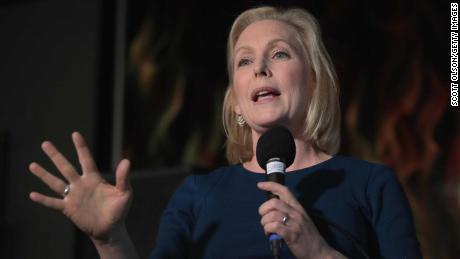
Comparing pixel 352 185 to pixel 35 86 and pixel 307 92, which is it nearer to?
pixel 307 92

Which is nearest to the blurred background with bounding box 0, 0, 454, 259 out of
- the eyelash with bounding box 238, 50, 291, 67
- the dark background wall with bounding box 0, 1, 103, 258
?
the dark background wall with bounding box 0, 1, 103, 258

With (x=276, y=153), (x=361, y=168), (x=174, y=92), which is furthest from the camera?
(x=174, y=92)

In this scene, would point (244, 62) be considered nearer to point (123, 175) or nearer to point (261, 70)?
point (261, 70)

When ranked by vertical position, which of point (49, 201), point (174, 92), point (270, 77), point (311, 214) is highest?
point (270, 77)

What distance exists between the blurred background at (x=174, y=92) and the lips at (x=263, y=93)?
147 centimetres

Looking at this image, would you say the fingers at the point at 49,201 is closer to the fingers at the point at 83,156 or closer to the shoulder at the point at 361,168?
the fingers at the point at 83,156

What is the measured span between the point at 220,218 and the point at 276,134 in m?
0.26

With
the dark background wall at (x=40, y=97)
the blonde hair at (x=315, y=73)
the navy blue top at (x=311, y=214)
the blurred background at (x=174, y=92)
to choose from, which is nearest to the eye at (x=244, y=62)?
the blonde hair at (x=315, y=73)

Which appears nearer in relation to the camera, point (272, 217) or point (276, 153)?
point (272, 217)

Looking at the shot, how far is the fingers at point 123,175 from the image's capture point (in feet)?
3.79

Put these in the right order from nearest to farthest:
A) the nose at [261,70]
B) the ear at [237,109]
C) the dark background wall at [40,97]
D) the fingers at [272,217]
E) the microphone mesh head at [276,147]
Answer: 1. the fingers at [272,217]
2. the microphone mesh head at [276,147]
3. the nose at [261,70]
4. the ear at [237,109]
5. the dark background wall at [40,97]

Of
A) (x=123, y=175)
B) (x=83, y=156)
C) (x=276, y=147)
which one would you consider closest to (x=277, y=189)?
(x=276, y=147)

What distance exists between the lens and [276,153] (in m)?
1.11

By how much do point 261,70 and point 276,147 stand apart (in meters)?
0.27
